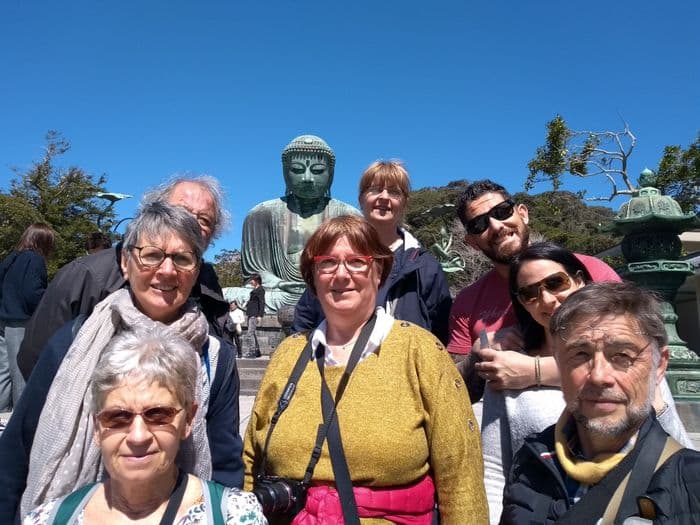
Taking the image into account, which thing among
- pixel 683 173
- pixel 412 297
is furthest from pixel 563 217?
pixel 412 297

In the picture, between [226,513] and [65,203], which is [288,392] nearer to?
[226,513]

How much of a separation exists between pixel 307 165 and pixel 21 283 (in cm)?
760

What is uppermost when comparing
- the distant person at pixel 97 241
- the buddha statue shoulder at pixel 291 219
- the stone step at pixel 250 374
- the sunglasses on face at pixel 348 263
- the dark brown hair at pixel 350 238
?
the buddha statue shoulder at pixel 291 219

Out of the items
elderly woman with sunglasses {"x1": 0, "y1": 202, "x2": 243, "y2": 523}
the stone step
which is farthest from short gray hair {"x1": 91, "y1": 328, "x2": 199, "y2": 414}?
the stone step

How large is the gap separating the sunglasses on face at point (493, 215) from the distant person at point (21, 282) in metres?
3.74

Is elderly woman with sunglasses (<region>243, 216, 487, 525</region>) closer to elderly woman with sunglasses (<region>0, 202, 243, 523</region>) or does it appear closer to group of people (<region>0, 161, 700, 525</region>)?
group of people (<region>0, 161, 700, 525</region>)

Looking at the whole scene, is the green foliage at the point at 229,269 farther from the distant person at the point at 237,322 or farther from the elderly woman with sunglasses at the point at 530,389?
the elderly woman with sunglasses at the point at 530,389

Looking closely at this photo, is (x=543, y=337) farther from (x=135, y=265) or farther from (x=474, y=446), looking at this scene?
(x=135, y=265)

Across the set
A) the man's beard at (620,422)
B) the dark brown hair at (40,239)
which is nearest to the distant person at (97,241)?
the dark brown hair at (40,239)

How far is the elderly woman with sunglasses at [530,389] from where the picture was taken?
1.96 m

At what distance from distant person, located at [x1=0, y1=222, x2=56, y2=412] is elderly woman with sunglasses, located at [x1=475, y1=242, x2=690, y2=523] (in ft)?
13.3

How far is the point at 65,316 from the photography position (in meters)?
2.19

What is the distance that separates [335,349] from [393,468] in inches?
17.2

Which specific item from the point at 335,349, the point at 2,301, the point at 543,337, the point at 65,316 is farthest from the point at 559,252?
the point at 2,301
